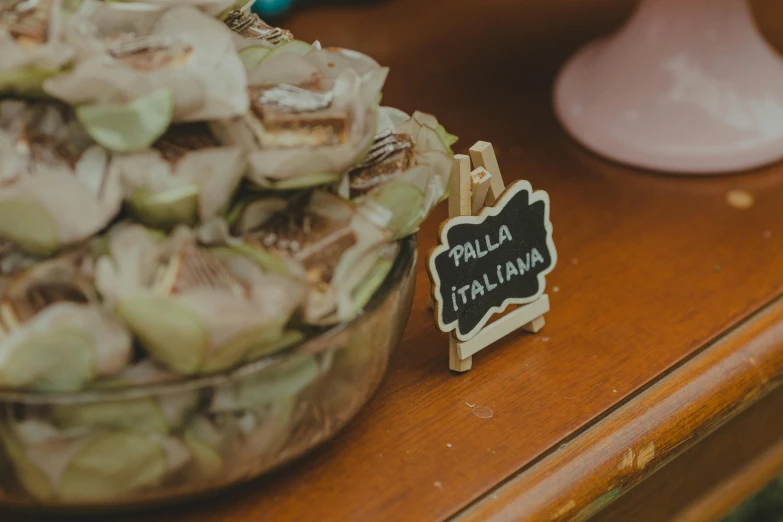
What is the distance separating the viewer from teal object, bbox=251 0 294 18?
38.3 inches

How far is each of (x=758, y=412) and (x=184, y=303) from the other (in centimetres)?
50

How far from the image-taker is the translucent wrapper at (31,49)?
367mm

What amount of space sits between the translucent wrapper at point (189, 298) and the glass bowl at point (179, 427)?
14 mm

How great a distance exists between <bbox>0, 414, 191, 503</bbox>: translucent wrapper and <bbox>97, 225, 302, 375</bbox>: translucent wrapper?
4 cm

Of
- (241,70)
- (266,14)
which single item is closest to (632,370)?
(241,70)

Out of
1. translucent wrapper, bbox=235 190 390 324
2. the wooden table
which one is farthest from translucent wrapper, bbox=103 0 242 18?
the wooden table

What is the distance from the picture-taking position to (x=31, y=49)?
1.20 ft

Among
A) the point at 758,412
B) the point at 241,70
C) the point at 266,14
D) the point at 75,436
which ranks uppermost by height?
the point at 241,70

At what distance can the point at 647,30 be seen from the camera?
32.6 inches

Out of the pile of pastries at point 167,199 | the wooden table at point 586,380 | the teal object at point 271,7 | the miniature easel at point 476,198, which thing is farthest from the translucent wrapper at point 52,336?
the teal object at point 271,7

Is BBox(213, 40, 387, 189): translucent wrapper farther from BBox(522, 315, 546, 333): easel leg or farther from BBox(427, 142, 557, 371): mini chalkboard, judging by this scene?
BBox(522, 315, 546, 333): easel leg

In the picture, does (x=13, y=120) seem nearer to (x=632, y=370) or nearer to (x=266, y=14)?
(x=632, y=370)

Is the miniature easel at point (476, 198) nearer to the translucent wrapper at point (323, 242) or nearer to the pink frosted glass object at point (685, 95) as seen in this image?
the translucent wrapper at point (323, 242)

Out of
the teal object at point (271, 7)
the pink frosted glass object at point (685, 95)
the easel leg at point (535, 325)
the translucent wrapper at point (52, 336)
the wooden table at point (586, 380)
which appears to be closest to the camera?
the translucent wrapper at point (52, 336)
